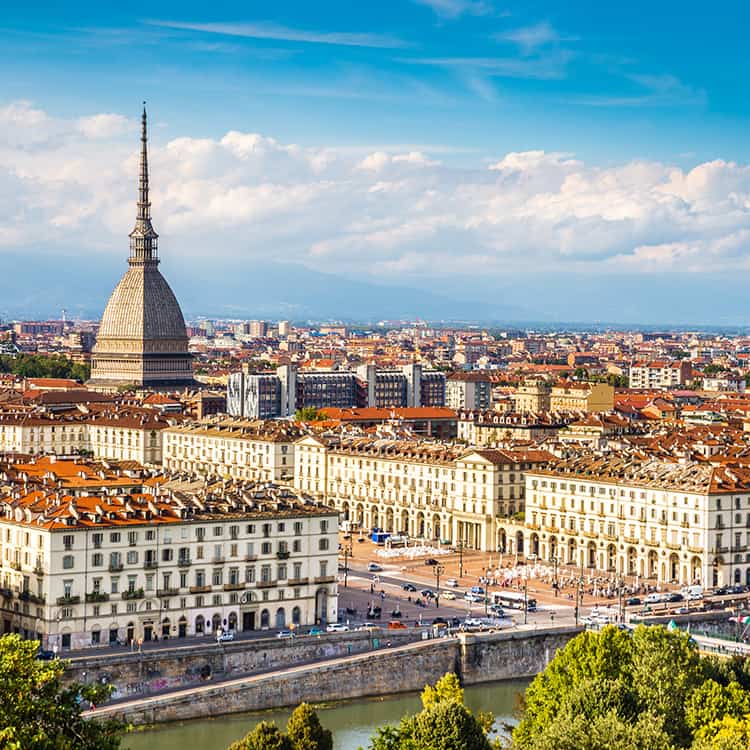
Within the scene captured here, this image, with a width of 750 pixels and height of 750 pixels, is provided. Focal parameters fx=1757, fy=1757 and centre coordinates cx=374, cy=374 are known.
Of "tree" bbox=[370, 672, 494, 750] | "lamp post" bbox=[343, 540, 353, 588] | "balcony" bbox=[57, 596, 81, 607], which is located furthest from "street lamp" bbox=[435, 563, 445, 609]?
"tree" bbox=[370, 672, 494, 750]

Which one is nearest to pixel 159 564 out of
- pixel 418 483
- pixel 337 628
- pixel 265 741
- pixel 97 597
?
pixel 97 597

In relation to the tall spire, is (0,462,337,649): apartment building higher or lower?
lower

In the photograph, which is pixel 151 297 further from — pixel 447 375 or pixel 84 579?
pixel 84 579

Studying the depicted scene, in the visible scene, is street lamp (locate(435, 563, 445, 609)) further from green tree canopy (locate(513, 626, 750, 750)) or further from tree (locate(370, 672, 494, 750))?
tree (locate(370, 672, 494, 750))

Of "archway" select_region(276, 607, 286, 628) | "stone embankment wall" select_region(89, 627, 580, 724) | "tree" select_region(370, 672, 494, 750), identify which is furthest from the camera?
"archway" select_region(276, 607, 286, 628)

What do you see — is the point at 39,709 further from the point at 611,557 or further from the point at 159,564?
the point at 611,557

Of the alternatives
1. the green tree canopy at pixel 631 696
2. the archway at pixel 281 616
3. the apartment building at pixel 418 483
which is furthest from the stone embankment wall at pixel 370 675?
the apartment building at pixel 418 483
